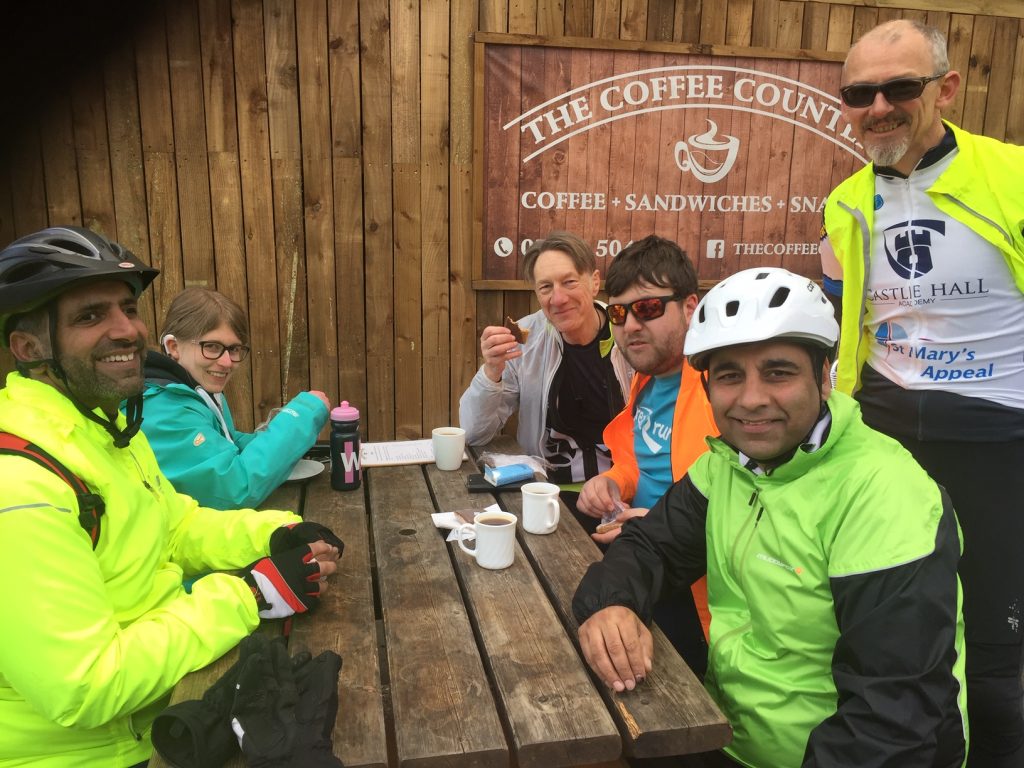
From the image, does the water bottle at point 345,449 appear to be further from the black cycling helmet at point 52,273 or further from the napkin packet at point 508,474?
the black cycling helmet at point 52,273

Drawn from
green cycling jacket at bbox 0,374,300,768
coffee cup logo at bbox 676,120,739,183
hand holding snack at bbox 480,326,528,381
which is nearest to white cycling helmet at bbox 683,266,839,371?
green cycling jacket at bbox 0,374,300,768

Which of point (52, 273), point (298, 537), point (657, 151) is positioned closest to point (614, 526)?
point (298, 537)

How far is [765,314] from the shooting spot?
155cm

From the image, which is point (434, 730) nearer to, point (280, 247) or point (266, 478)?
point (266, 478)

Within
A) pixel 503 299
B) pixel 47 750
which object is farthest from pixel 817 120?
pixel 47 750

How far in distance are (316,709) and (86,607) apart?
43cm

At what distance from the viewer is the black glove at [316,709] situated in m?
1.17

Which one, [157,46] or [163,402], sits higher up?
[157,46]

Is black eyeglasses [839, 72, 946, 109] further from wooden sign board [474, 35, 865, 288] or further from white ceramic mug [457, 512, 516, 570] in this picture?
wooden sign board [474, 35, 865, 288]

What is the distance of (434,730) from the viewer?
1286 millimetres

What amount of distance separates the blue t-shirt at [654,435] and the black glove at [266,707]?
1.44 m

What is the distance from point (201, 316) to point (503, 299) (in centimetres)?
226

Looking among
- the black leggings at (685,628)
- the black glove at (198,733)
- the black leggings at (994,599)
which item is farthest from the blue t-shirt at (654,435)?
the black glove at (198,733)

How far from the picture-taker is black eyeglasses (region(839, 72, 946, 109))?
223 centimetres
